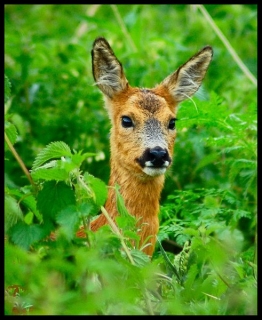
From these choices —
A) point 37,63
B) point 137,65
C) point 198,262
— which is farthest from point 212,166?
point 198,262

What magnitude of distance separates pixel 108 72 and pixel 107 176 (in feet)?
4.58

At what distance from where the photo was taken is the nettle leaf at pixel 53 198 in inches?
197

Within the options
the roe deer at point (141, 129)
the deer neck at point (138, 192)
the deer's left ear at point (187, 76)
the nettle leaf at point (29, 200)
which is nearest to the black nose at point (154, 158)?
the roe deer at point (141, 129)

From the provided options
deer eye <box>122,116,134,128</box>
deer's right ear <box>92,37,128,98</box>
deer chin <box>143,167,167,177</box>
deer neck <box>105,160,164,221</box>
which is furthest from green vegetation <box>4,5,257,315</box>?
deer's right ear <box>92,37,128,98</box>

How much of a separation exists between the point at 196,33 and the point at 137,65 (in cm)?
182

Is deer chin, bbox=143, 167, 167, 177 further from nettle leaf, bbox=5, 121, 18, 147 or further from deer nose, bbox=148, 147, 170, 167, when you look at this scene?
nettle leaf, bbox=5, 121, 18, 147

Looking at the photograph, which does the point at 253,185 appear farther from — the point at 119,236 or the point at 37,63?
the point at 37,63

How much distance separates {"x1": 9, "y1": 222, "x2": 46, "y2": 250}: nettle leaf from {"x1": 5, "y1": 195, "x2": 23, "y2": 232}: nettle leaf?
0.03 m

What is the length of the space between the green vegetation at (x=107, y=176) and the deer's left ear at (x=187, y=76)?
192 mm

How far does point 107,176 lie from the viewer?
878 centimetres

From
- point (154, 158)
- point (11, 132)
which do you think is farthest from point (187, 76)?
point (11, 132)

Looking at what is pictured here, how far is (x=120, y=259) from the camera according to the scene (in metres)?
4.75

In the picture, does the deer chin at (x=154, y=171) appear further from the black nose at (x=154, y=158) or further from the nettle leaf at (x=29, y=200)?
the nettle leaf at (x=29, y=200)

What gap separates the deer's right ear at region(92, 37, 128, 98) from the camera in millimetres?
7574
